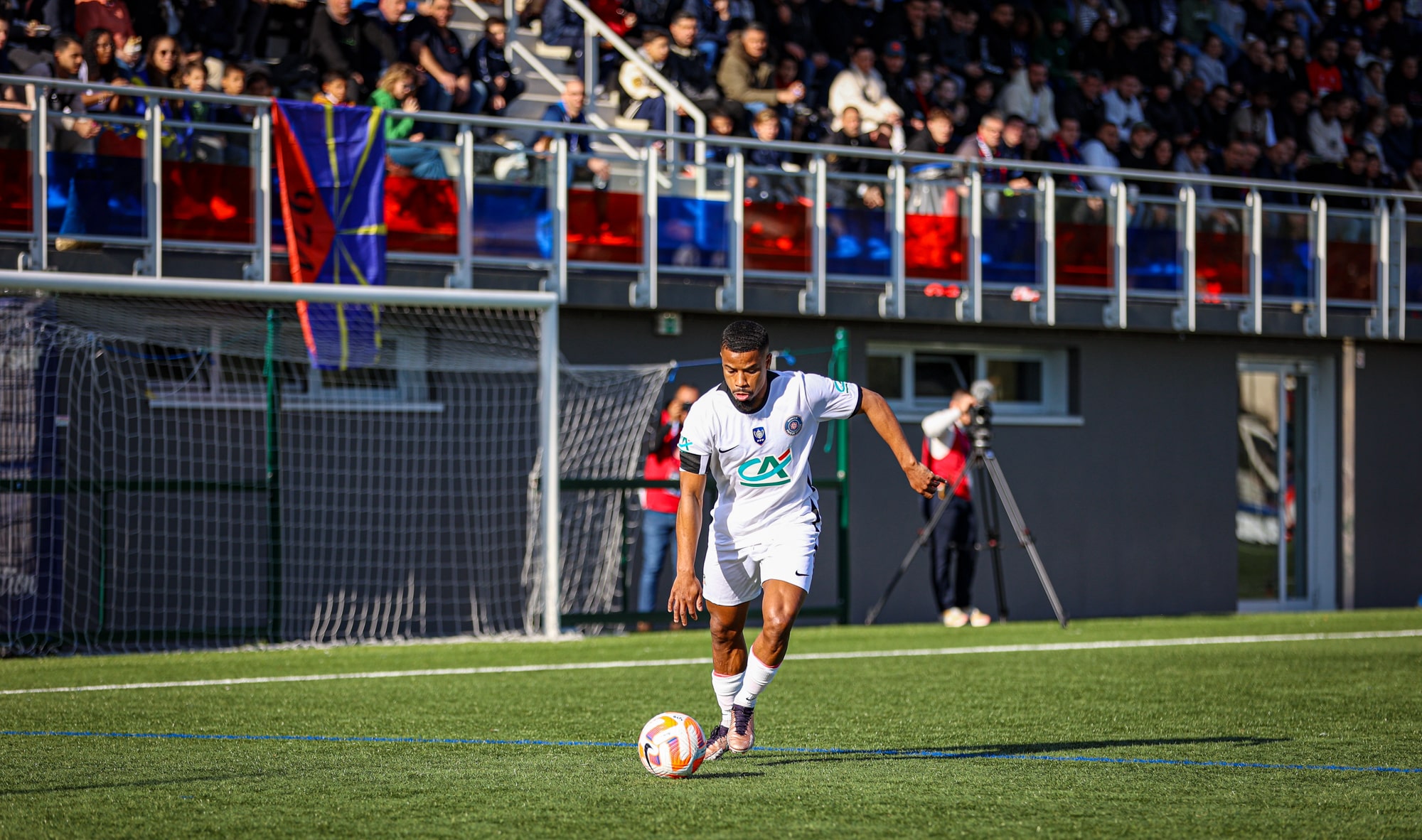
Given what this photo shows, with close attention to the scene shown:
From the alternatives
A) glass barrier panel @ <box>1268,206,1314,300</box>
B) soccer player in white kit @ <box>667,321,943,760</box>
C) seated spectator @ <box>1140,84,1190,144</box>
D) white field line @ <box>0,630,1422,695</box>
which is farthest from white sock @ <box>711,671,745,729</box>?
seated spectator @ <box>1140,84,1190,144</box>

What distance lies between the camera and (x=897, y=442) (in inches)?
A: 267

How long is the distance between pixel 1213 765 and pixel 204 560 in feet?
30.4

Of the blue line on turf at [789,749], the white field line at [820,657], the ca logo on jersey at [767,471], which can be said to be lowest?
A: the white field line at [820,657]

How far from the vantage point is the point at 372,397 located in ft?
47.4

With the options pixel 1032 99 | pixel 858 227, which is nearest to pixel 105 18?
pixel 858 227

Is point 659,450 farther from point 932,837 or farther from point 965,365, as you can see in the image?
point 932,837

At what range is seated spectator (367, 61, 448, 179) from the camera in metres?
13.7

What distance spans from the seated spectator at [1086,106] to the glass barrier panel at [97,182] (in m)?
10.4

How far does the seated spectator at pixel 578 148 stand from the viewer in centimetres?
1455

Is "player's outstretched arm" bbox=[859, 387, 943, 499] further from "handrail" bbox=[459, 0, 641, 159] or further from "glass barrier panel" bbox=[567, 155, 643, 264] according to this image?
"handrail" bbox=[459, 0, 641, 159]

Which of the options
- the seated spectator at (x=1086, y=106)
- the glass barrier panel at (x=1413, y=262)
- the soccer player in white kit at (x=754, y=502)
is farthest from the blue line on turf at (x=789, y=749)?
the glass barrier panel at (x=1413, y=262)

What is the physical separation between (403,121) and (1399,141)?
1388 centimetres

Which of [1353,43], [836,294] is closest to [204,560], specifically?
[836,294]

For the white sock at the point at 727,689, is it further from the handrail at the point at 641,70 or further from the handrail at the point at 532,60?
the handrail at the point at 532,60
